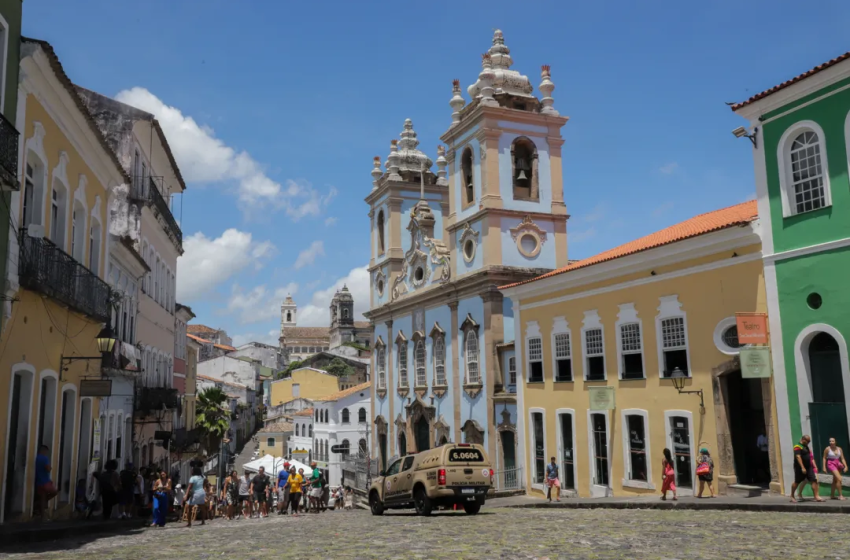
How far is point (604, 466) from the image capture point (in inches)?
854

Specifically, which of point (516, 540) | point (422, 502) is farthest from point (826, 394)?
point (422, 502)

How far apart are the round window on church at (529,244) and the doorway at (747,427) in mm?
14342

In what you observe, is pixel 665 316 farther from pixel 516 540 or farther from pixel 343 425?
pixel 343 425

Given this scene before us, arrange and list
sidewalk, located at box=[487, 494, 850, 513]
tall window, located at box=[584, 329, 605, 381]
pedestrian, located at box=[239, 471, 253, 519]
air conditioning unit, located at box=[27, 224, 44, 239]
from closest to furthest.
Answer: air conditioning unit, located at box=[27, 224, 44, 239]
sidewalk, located at box=[487, 494, 850, 513]
pedestrian, located at box=[239, 471, 253, 519]
tall window, located at box=[584, 329, 605, 381]

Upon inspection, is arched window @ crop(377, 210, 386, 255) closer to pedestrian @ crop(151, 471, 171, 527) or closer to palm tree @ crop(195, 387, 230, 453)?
palm tree @ crop(195, 387, 230, 453)

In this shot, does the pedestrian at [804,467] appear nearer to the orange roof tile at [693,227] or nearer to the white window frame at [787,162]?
the white window frame at [787,162]

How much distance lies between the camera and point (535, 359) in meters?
25.3

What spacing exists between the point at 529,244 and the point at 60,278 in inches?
834

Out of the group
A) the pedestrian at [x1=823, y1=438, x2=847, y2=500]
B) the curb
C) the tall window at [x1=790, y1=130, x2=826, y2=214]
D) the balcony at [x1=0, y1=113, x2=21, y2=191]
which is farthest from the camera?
the tall window at [x1=790, y1=130, x2=826, y2=214]

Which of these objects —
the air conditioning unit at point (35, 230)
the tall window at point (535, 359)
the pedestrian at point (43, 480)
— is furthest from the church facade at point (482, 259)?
the air conditioning unit at point (35, 230)

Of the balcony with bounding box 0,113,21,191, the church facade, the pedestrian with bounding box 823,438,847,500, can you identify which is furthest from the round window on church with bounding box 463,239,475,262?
the balcony with bounding box 0,113,21,191

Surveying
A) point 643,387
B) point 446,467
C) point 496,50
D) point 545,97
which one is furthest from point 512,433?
point 496,50

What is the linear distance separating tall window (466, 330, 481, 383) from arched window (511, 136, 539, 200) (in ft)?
20.2

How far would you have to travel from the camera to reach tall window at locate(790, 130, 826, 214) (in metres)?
15.6
